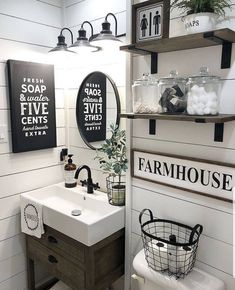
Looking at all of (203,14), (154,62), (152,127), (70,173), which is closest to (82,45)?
(154,62)

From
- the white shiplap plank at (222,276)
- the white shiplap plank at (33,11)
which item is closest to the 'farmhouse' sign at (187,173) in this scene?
the white shiplap plank at (222,276)

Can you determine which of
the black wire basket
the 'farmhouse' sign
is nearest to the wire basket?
the 'farmhouse' sign

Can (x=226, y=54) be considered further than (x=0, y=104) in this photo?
No

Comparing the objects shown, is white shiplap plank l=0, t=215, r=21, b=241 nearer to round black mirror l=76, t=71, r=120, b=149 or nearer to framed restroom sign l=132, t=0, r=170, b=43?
round black mirror l=76, t=71, r=120, b=149

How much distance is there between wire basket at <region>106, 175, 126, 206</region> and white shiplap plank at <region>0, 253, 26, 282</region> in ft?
3.01

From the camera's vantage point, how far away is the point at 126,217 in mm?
1736

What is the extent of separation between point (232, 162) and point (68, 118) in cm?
140

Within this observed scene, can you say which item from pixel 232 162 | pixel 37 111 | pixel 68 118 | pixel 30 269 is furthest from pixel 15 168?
pixel 232 162

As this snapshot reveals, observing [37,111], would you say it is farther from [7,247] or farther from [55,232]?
[7,247]

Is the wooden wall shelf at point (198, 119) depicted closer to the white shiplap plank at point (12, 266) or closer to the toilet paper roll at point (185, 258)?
the toilet paper roll at point (185, 258)

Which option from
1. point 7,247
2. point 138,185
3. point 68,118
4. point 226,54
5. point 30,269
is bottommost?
point 30,269

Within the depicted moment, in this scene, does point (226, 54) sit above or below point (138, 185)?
above

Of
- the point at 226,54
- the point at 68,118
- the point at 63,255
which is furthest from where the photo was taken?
the point at 68,118

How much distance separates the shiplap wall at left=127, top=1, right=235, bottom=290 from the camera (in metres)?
1.27
